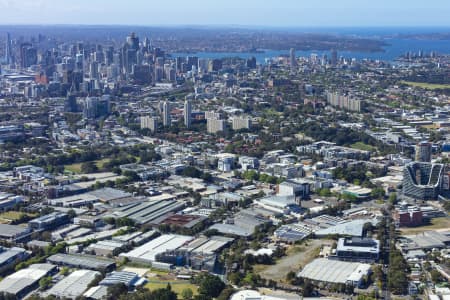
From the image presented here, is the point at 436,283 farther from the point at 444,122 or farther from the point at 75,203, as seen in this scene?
the point at 444,122

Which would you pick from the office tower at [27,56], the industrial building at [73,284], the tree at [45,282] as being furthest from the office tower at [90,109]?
the office tower at [27,56]

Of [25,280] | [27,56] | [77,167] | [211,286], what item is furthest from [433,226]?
[27,56]

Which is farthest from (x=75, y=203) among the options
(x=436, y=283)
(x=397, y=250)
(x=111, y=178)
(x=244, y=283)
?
(x=436, y=283)

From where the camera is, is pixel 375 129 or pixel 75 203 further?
pixel 375 129

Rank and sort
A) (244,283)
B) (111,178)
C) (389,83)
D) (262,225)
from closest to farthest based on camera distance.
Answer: (244,283) → (262,225) → (111,178) → (389,83)

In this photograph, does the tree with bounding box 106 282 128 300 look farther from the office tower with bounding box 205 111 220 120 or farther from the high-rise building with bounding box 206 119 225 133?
the office tower with bounding box 205 111 220 120

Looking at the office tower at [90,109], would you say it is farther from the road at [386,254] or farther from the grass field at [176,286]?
the grass field at [176,286]
